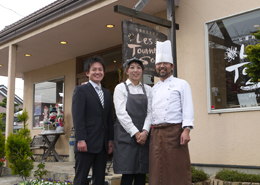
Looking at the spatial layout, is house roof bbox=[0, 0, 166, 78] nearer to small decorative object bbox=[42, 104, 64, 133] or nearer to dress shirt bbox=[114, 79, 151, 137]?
small decorative object bbox=[42, 104, 64, 133]

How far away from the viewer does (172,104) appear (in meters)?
2.94

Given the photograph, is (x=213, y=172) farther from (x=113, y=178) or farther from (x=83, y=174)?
(x=83, y=174)

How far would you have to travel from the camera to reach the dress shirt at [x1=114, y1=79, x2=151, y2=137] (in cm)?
297

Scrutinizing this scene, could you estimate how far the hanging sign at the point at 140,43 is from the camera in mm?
4047

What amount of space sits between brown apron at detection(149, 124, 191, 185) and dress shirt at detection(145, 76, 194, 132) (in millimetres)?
89

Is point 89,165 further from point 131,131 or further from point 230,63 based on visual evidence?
point 230,63

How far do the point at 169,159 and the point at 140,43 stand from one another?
75.6 inches

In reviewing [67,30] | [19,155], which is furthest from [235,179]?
[67,30]

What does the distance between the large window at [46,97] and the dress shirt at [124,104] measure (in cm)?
662

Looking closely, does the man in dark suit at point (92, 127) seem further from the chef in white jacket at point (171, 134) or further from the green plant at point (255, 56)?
the green plant at point (255, 56)

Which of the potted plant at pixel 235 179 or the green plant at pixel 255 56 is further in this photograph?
the potted plant at pixel 235 179

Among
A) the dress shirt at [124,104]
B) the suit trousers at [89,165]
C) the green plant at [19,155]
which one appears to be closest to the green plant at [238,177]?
the dress shirt at [124,104]

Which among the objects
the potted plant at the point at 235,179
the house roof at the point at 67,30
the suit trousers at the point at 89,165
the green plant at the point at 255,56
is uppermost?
the house roof at the point at 67,30

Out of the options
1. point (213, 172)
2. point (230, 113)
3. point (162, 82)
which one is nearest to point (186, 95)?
point (162, 82)
